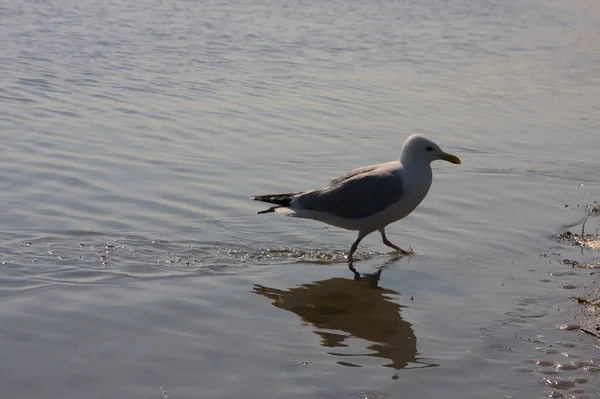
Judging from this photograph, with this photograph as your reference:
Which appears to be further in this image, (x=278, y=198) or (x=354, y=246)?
(x=278, y=198)

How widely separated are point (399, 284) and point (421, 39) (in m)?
14.2

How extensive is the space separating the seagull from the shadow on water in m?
0.53

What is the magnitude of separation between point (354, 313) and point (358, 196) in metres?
1.65

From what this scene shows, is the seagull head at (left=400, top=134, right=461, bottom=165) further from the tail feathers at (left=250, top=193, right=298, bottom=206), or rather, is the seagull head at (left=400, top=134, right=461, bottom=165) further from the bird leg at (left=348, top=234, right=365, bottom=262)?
the tail feathers at (left=250, top=193, right=298, bottom=206)

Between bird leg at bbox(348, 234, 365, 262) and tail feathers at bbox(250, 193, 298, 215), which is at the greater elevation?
tail feathers at bbox(250, 193, 298, 215)

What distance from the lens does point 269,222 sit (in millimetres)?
8906

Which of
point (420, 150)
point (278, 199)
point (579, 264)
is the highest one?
point (420, 150)

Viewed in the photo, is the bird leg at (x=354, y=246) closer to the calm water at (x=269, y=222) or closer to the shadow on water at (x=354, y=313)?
the calm water at (x=269, y=222)

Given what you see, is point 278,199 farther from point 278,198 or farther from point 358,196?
point 358,196

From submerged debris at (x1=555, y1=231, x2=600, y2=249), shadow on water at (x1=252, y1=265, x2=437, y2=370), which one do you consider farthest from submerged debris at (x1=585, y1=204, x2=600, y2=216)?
shadow on water at (x1=252, y1=265, x2=437, y2=370)

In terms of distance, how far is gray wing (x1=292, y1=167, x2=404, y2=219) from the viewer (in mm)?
8023

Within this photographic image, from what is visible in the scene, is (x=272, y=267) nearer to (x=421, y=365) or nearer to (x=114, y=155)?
(x=421, y=365)

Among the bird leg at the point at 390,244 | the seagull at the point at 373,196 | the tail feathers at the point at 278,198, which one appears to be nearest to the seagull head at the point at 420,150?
the seagull at the point at 373,196

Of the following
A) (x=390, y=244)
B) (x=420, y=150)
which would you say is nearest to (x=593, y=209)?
(x=420, y=150)
